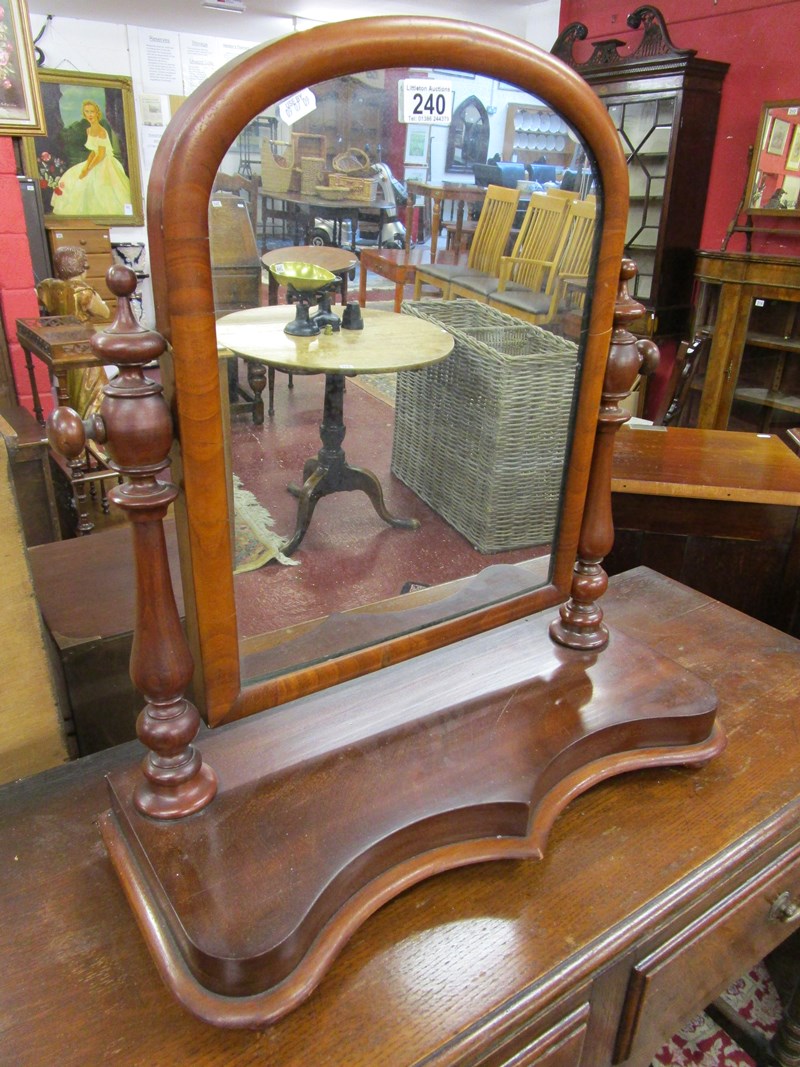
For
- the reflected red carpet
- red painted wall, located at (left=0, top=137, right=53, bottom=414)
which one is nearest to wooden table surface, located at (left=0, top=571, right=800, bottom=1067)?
the reflected red carpet

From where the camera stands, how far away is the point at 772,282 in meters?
2.95

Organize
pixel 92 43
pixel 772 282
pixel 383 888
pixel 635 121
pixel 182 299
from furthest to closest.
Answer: pixel 92 43
pixel 635 121
pixel 772 282
pixel 383 888
pixel 182 299

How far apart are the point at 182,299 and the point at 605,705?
497 millimetres

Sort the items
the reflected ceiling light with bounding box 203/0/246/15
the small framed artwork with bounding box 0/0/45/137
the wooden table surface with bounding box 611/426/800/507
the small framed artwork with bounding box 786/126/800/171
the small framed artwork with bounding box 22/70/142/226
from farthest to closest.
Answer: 1. the small framed artwork with bounding box 22/70/142/226
2. the reflected ceiling light with bounding box 203/0/246/15
3. the small framed artwork with bounding box 786/126/800/171
4. the small framed artwork with bounding box 0/0/45/137
5. the wooden table surface with bounding box 611/426/800/507

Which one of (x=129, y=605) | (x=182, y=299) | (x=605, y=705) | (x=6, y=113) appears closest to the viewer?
(x=182, y=299)

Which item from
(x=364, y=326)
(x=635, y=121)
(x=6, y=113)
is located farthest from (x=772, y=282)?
(x=364, y=326)

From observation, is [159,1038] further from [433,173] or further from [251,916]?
[433,173]

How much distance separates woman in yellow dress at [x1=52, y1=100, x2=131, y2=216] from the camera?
4598 mm

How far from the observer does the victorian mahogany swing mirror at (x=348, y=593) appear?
47 cm

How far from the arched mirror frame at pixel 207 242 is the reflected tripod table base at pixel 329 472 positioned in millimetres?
100

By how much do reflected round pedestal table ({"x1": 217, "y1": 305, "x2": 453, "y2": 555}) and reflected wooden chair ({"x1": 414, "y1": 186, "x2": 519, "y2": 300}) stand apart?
0.04m

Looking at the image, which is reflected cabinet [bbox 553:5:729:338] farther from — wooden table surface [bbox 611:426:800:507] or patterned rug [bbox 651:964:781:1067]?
patterned rug [bbox 651:964:781:1067]

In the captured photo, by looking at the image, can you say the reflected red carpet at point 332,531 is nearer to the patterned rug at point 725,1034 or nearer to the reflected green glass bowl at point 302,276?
the reflected green glass bowl at point 302,276

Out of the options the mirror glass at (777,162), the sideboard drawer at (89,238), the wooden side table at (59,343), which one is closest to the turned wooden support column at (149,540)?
the wooden side table at (59,343)
